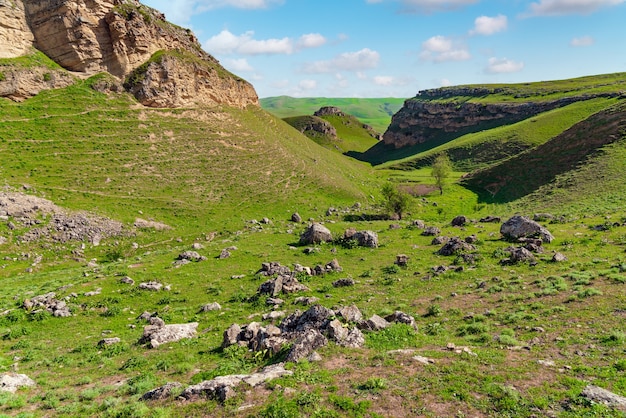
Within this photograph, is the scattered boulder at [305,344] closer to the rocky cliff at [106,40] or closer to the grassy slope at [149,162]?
the grassy slope at [149,162]

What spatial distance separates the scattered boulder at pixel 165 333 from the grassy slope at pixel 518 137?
133275 mm

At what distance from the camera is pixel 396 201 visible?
210ft

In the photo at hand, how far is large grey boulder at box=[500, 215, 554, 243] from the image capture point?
34.4 meters

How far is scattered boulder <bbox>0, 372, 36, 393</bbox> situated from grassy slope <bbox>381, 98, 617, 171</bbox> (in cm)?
14079

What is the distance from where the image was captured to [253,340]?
17.5 metres

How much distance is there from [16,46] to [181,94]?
92.0 feet

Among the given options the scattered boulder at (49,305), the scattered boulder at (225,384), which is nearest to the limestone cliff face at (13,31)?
the scattered boulder at (49,305)

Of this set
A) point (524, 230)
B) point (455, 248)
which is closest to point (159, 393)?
point (455, 248)

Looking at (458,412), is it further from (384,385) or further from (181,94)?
(181,94)

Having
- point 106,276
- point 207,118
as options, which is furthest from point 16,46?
point 106,276

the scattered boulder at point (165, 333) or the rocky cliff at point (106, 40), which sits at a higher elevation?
the rocky cliff at point (106, 40)

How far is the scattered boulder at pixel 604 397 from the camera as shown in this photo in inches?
406

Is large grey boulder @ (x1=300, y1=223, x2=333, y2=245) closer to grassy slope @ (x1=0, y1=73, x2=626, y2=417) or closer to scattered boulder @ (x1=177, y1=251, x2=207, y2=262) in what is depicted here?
grassy slope @ (x1=0, y1=73, x2=626, y2=417)

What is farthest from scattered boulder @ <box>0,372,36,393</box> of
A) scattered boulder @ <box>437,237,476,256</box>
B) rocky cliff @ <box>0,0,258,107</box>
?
rocky cliff @ <box>0,0,258,107</box>
